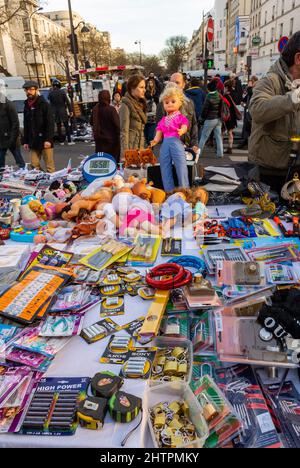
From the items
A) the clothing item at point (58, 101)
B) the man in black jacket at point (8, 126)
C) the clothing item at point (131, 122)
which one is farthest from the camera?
the clothing item at point (58, 101)

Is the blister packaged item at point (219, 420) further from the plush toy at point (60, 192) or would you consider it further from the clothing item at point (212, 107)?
the clothing item at point (212, 107)

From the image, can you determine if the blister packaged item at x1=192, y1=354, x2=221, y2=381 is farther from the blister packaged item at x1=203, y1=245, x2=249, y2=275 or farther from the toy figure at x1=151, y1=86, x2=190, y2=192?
the toy figure at x1=151, y1=86, x2=190, y2=192

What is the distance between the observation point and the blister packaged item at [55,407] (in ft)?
3.46

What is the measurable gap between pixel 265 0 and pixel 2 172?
1843 inches

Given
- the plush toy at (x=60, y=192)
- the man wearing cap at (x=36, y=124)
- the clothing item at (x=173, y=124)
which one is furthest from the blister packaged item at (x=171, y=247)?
the man wearing cap at (x=36, y=124)

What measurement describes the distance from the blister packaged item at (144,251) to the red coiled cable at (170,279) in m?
0.22

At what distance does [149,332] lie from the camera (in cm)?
138

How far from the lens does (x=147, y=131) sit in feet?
22.6

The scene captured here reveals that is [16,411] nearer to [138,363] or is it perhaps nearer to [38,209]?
[138,363]

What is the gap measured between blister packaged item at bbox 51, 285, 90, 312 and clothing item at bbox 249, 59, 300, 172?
1727 mm

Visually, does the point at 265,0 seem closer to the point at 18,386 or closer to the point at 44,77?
the point at 44,77

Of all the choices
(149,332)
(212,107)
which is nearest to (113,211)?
(149,332)
